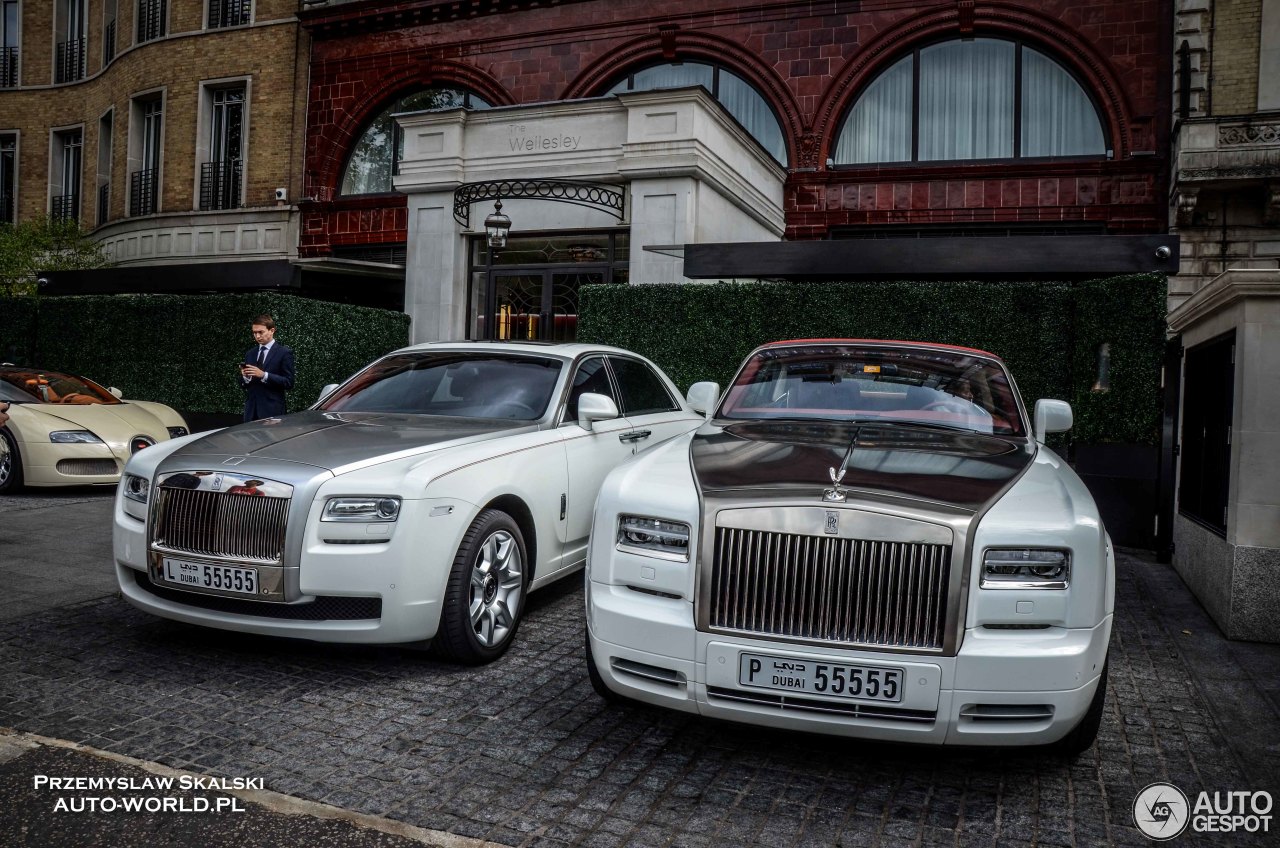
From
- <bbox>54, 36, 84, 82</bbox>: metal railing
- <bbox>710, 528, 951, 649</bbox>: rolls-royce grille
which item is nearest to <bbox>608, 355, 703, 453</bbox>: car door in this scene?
<bbox>710, 528, 951, 649</bbox>: rolls-royce grille

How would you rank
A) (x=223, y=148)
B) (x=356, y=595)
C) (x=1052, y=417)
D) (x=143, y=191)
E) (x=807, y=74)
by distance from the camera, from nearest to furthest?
1. (x=356, y=595)
2. (x=1052, y=417)
3. (x=807, y=74)
4. (x=223, y=148)
5. (x=143, y=191)

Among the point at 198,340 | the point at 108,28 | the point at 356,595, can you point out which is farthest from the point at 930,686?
the point at 108,28

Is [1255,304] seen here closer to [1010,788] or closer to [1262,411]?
[1262,411]

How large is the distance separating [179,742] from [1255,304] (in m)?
6.13

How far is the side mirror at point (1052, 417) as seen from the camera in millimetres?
4867

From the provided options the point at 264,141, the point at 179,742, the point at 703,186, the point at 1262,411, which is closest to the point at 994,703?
the point at 179,742

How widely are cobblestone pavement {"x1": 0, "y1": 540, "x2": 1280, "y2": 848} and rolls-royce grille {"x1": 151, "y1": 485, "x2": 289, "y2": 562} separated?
61cm

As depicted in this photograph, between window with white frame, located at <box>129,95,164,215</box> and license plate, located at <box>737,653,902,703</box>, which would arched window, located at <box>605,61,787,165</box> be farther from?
license plate, located at <box>737,653,902,703</box>

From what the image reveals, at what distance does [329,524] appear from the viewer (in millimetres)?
4137

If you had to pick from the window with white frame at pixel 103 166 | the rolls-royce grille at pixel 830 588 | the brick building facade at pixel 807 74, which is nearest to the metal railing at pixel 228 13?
the brick building facade at pixel 807 74

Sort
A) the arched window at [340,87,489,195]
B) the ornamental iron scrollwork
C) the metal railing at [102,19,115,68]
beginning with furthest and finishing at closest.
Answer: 1. the metal railing at [102,19,115,68]
2. the arched window at [340,87,489,195]
3. the ornamental iron scrollwork

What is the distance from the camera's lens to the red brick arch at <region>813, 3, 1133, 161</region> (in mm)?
16297

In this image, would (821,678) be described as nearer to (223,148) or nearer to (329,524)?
(329,524)

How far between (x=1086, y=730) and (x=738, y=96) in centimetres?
1702
